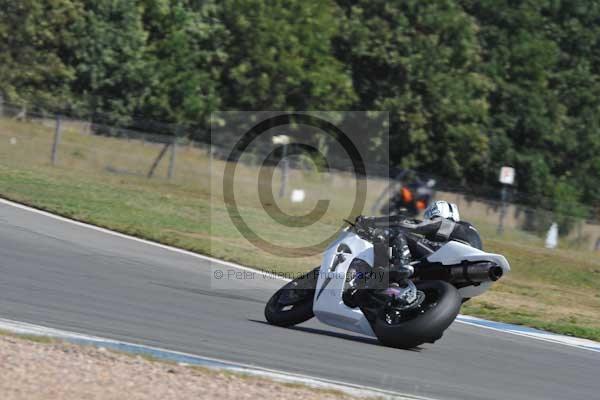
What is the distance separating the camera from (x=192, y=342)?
845cm

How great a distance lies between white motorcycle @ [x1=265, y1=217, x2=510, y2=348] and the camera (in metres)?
9.36

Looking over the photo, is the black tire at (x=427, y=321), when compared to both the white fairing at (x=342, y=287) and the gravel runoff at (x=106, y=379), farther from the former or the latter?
the gravel runoff at (x=106, y=379)

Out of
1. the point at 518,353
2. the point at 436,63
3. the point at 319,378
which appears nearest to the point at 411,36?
the point at 436,63

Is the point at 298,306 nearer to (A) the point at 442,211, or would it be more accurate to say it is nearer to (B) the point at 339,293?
(B) the point at 339,293

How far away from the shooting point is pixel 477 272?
9.33 m

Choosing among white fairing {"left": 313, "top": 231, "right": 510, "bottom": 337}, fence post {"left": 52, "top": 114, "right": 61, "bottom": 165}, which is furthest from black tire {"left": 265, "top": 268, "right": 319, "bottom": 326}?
fence post {"left": 52, "top": 114, "right": 61, "bottom": 165}

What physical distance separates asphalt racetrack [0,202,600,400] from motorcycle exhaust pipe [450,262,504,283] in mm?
718

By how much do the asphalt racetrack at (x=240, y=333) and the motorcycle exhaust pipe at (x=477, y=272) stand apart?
718 mm

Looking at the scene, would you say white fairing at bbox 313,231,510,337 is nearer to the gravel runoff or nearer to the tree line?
the gravel runoff

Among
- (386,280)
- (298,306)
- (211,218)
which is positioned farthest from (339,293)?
(211,218)

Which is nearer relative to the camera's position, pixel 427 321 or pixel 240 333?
pixel 427 321

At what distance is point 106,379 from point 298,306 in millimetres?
3739

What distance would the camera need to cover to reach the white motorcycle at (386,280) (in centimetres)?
936

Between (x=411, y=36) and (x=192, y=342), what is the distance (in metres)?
31.4
